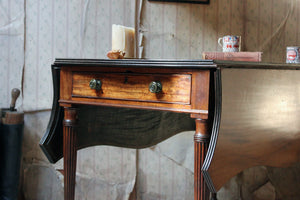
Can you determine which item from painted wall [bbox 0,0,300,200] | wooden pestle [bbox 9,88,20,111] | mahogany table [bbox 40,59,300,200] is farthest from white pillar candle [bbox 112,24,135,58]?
wooden pestle [bbox 9,88,20,111]

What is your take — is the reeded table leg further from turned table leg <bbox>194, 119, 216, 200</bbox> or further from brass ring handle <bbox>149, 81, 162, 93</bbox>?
brass ring handle <bbox>149, 81, 162, 93</bbox>

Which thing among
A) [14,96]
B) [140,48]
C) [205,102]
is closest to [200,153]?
[205,102]

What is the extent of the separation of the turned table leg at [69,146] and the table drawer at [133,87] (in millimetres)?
80

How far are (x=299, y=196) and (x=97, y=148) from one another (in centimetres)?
116

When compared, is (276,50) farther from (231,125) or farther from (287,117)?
(231,125)

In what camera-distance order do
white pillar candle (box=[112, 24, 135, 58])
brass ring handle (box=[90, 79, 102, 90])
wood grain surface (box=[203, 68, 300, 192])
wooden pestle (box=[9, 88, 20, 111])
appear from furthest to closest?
wooden pestle (box=[9, 88, 20, 111])
white pillar candle (box=[112, 24, 135, 58])
brass ring handle (box=[90, 79, 102, 90])
wood grain surface (box=[203, 68, 300, 192])

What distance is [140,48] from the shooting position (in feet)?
6.10

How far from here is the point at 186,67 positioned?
974mm

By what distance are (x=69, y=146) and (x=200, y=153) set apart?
500mm

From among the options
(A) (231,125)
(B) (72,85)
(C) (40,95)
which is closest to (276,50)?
(A) (231,125)

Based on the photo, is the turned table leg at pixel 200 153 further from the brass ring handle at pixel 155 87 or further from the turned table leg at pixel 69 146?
the turned table leg at pixel 69 146

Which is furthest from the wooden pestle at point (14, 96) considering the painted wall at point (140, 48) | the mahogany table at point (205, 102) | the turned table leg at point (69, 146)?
the turned table leg at point (69, 146)

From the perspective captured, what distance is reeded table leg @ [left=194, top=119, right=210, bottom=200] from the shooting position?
971 millimetres

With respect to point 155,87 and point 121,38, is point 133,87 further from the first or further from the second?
point 121,38
